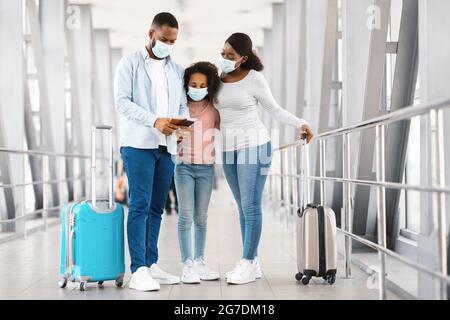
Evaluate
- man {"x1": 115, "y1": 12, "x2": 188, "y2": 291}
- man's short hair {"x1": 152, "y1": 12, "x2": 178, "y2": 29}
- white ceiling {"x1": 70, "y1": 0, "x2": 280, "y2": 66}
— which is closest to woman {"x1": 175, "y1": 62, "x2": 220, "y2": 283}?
man {"x1": 115, "y1": 12, "x2": 188, "y2": 291}

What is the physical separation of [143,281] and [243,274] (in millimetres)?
542

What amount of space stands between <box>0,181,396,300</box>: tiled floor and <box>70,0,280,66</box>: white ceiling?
5.47 meters

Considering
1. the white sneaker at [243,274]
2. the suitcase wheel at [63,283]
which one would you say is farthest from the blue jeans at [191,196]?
the suitcase wheel at [63,283]

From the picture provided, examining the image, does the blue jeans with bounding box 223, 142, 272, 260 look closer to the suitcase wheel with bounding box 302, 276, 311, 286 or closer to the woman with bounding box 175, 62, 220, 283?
the woman with bounding box 175, 62, 220, 283

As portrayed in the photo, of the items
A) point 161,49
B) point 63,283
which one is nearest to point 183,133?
point 161,49

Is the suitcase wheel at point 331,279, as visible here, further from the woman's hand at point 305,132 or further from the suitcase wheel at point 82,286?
the suitcase wheel at point 82,286

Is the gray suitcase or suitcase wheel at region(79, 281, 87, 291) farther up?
the gray suitcase

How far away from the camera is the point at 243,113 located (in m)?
3.43

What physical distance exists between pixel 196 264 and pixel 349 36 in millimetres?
2150

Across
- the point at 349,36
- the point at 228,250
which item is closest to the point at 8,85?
the point at 228,250

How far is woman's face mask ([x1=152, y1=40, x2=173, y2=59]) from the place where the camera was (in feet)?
10.5

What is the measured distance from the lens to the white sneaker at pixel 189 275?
Answer: 11.1 feet

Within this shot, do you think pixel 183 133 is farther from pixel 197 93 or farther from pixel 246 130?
pixel 246 130
